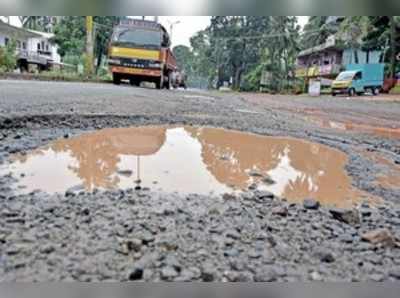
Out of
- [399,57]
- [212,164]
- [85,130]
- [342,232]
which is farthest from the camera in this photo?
[399,57]

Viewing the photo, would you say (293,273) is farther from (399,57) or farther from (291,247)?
(399,57)

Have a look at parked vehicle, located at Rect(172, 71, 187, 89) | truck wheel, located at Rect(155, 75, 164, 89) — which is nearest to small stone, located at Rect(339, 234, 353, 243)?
truck wheel, located at Rect(155, 75, 164, 89)

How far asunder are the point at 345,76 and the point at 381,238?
28.2 ft

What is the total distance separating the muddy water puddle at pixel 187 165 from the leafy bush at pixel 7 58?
163 inches

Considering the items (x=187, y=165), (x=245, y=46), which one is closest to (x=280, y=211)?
(x=187, y=165)

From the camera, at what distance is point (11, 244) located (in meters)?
0.91

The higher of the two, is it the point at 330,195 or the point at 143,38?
the point at 143,38

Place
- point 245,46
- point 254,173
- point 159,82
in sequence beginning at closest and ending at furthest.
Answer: point 254,173, point 159,82, point 245,46

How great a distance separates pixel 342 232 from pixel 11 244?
2.75ft

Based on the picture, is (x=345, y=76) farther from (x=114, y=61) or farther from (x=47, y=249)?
(x=47, y=249)

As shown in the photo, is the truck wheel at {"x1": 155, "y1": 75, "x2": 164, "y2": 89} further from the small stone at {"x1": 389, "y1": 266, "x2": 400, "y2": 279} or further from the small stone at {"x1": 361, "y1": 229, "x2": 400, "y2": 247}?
the small stone at {"x1": 389, "y1": 266, "x2": 400, "y2": 279}

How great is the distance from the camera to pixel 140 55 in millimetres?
7094

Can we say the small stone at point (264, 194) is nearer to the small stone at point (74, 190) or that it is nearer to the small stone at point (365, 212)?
the small stone at point (365, 212)

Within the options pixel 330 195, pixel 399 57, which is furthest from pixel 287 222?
pixel 399 57
